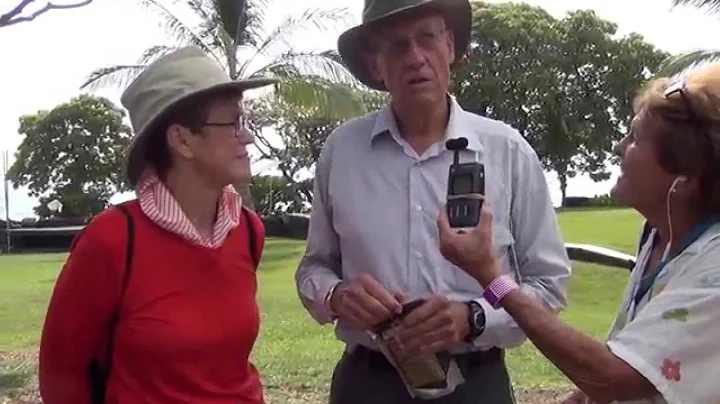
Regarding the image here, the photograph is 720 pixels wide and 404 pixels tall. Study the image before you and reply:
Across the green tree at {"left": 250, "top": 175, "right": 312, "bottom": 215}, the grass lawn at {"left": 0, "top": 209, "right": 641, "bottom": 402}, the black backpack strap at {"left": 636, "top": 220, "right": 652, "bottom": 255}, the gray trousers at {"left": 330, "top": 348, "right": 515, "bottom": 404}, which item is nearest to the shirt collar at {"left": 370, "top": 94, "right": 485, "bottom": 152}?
the black backpack strap at {"left": 636, "top": 220, "right": 652, "bottom": 255}

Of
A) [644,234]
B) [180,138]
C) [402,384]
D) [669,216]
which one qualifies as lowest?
[402,384]

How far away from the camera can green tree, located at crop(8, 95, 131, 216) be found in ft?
150

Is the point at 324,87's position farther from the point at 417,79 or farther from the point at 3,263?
the point at 417,79

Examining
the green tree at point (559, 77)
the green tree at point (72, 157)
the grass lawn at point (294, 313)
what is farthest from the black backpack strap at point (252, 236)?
the green tree at point (72, 157)

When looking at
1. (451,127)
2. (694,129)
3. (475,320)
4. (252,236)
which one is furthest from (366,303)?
(694,129)

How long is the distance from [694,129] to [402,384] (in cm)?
130

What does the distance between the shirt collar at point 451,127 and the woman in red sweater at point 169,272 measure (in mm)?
464

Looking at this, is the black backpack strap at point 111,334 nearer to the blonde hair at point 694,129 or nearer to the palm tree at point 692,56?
the blonde hair at point 694,129

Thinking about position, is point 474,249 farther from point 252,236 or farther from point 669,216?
point 252,236

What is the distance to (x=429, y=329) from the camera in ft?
9.50

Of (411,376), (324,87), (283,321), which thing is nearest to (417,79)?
(411,376)

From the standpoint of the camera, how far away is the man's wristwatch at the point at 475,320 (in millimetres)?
3016

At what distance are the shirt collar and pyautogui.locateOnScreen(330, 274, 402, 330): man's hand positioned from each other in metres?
0.54

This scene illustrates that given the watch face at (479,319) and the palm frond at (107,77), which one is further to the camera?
the palm frond at (107,77)
